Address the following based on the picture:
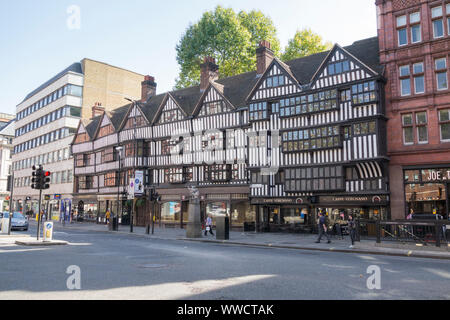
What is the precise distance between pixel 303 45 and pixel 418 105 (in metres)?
25.2

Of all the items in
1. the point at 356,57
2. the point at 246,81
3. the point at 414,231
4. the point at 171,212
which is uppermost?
the point at 246,81

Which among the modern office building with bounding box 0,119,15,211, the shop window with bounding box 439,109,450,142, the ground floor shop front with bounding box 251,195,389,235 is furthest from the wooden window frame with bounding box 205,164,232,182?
the modern office building with bounding box 0,119,15,211

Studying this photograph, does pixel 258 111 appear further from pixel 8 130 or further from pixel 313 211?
pixel 8 130

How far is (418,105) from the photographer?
77.2 ft

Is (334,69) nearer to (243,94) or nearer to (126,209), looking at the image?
(243,94)

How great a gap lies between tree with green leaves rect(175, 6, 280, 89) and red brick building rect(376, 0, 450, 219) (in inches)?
820

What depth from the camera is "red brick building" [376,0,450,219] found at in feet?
74.6

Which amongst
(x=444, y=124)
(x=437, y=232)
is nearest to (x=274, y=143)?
(x=444, y=124)

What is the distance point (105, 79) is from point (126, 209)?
27.4 metres

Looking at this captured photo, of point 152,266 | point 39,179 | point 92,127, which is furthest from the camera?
point 92,127

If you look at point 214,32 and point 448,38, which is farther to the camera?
point 214,32

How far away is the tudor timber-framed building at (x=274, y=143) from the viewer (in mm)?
24578

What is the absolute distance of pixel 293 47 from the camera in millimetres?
46688
